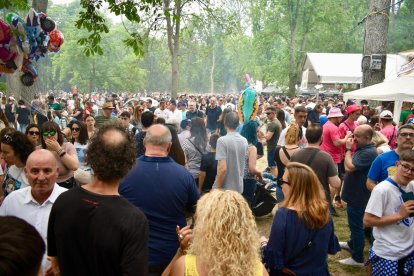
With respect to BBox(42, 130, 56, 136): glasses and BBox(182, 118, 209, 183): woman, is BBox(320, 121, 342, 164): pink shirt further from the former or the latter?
BBox(42, 130, 56, 136): glasses

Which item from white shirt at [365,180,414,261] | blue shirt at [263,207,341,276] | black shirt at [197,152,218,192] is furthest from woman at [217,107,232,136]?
blue shirt at [263,207,341,276]

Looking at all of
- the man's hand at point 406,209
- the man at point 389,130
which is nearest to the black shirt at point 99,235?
the man's hand at point 406,209

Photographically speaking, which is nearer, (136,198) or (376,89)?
(136,198)

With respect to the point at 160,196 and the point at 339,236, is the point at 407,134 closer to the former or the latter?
the point at 339,236

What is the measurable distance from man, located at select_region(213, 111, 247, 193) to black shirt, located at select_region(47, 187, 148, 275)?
9.72 ft

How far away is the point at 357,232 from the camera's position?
15.9 feet

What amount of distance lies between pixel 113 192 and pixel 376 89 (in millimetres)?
8004

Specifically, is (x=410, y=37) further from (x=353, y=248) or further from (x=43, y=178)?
(x=43, y=178)

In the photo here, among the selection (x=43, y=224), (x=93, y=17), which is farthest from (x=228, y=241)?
(x=93, y=17)

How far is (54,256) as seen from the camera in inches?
88.7

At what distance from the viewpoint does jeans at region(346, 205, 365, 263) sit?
488 centimetres

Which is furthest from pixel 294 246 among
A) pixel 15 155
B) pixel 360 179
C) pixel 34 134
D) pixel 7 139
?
pixel 34 134

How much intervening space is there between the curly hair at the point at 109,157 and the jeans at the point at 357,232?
376cm

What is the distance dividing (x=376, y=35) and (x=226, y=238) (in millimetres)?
8878
